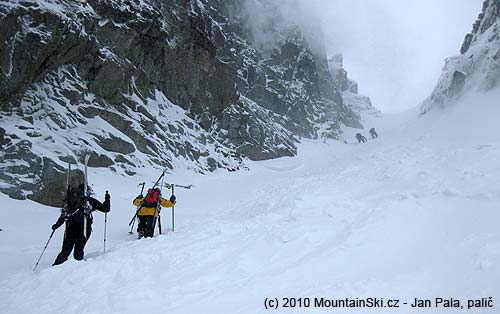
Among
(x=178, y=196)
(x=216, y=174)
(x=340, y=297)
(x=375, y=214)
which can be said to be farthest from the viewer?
(x=216, y=174)

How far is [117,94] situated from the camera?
95.0 ft

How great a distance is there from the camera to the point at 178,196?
909 inches

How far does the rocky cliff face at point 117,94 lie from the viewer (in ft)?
62.3

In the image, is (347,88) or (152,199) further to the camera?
(347,88)

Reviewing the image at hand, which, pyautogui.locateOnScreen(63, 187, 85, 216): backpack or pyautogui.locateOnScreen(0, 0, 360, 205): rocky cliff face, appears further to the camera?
pyautogui.locateOnScreen(0, 0, 360, 205): rocky cliff face

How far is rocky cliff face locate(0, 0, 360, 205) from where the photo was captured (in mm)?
18984

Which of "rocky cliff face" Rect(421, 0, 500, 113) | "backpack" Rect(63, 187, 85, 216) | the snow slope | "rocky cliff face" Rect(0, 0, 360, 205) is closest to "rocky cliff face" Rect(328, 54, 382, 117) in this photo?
"rocky cliff face" Rect(0, 0, 360, 205)

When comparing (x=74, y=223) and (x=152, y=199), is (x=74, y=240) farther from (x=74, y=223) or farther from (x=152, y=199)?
(x=152, y=199)

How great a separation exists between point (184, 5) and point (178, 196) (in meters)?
27.0

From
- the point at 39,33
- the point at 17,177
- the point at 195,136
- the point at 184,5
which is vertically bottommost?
the point at 17,177

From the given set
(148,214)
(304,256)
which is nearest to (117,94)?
(148,214)

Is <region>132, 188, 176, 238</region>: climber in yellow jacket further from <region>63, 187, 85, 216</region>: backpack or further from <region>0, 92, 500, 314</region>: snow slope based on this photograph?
<region>63, 187, 85, 216</region>: backpack

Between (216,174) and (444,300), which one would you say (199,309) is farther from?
(216,174)

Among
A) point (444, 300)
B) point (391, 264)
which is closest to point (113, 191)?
point (391, 264)
